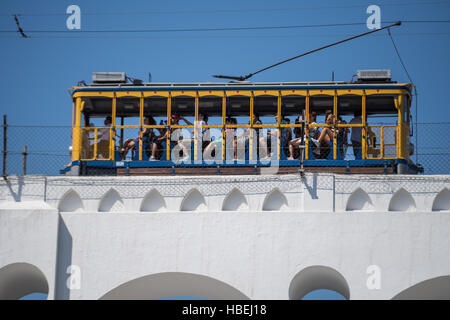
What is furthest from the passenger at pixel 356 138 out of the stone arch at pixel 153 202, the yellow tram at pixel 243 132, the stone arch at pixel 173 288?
the stone arch at pixel 153 202

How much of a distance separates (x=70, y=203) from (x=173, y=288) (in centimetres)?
385

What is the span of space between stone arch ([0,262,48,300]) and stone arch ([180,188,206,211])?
14.4 ft

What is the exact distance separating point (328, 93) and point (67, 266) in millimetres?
9940

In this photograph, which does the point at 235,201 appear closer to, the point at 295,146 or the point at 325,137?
the point at 295,146

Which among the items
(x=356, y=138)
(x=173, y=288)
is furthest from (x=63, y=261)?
(x=356, y=138)

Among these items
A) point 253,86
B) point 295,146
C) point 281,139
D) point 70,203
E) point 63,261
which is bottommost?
point 63,261

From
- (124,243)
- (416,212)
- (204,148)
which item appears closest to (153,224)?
(124,243)

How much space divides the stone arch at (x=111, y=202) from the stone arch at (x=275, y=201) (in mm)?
4108

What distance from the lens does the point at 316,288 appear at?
26.1 meters

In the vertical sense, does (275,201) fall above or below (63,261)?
above

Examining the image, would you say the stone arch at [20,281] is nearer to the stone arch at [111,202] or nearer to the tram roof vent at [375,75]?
the stone arch at [111,202]

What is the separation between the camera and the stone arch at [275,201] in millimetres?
24625

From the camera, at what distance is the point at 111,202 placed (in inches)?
976

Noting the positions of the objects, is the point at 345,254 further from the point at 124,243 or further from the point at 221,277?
the point at 124,243
